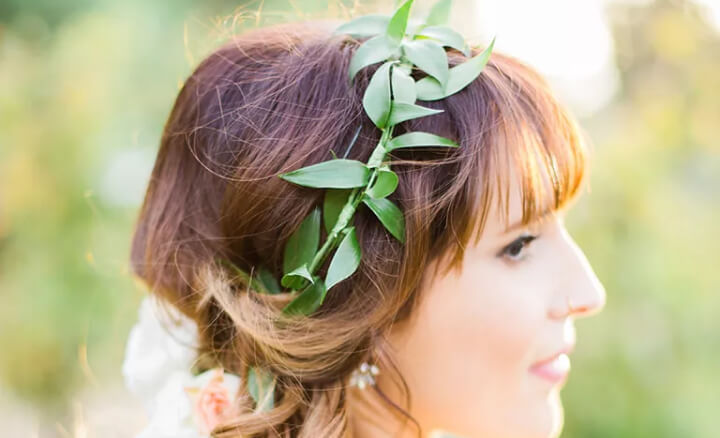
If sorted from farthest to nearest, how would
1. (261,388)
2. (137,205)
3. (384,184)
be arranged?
(137,205) → (261,388) → (384,184)

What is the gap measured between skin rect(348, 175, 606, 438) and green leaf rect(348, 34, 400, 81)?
298 mm

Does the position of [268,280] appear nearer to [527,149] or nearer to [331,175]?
[331,175]

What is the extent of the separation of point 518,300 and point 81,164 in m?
1.69

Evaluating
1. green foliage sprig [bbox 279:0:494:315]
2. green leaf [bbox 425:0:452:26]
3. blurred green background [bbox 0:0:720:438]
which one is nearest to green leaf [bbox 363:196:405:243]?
green foliage sprig [bbox 279:0:494:315]

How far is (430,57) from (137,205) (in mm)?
1489

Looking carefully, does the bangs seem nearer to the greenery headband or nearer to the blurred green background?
the greenery headband

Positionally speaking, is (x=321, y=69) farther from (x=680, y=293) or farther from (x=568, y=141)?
(x=680, y=293)

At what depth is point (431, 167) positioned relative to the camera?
1037mm

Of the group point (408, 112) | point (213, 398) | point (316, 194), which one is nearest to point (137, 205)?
point (213, 398)

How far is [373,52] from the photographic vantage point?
42.8 inches

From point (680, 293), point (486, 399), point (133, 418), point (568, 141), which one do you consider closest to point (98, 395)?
point (133, 418)

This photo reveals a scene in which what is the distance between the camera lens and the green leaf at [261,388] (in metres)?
→ 1.11

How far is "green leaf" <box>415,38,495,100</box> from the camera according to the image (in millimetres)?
1059

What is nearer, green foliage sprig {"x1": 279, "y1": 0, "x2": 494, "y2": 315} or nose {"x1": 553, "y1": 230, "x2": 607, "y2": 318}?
green foliage sprig {"x1": 279, "y1": 0, "x2": 494, "y2": 315}
